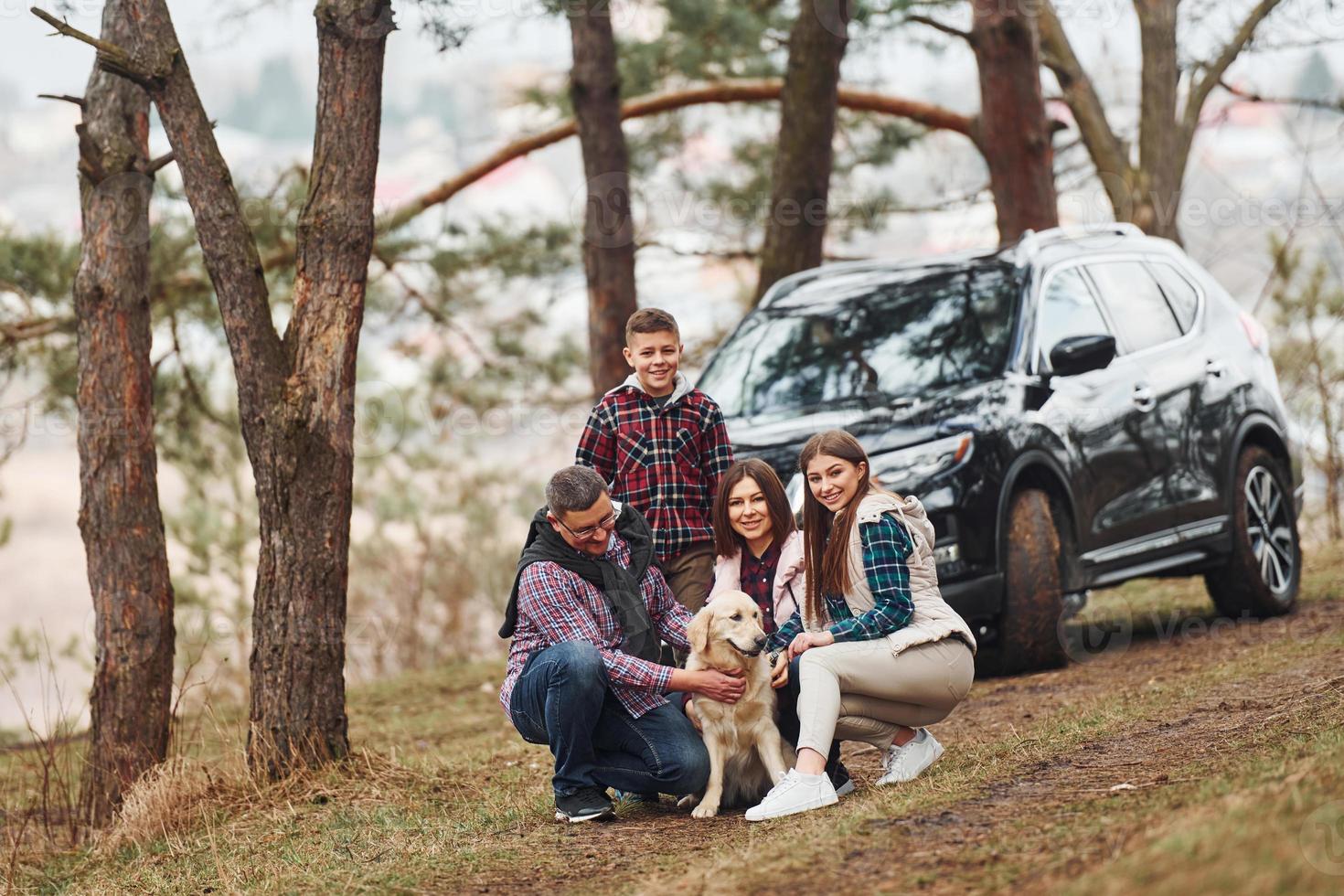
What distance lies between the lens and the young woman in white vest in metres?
5.12

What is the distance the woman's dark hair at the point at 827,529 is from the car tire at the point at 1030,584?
7.82 ft

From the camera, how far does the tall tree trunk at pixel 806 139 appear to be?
38.8ft

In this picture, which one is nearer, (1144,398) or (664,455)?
(664,455)

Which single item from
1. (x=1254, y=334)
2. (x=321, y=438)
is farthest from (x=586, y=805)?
(x=1254, y=334)

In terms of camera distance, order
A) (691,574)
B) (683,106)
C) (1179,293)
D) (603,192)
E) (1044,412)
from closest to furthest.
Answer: (691,574) < (1044,412) < (1179,293) < (603,192) < (683,106)

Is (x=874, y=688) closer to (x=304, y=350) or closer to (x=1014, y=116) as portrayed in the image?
(x=304, y=350)

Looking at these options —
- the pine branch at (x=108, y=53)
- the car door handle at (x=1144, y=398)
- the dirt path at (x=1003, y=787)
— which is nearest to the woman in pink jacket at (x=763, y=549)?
the dirt path at (x=1003, y=787)

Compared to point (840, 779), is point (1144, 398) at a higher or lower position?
higher

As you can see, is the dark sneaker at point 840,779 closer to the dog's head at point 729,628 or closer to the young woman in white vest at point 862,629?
the young woman in white vest at point 862,629

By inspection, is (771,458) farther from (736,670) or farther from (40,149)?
(40,149)

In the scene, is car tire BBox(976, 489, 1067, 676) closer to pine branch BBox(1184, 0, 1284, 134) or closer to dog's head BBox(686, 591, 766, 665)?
dog's head BBox(686, 591, 766, 665)

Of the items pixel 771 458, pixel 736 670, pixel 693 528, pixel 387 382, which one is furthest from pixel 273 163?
pixel 736 670

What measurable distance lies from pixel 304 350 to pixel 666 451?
185 centimetres

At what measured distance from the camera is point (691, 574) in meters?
6.20
